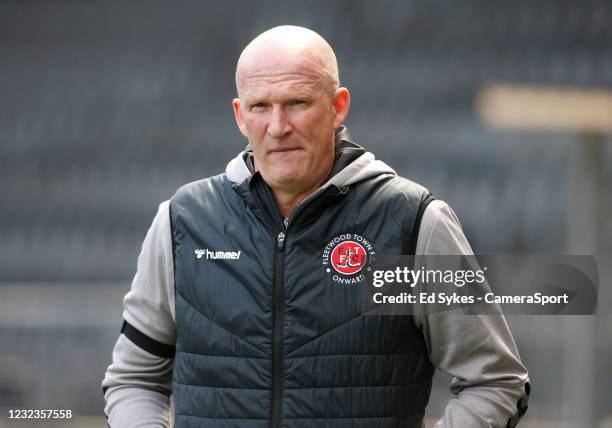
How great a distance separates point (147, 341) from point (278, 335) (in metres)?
0.28

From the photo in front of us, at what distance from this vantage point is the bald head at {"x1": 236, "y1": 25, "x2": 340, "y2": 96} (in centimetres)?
178

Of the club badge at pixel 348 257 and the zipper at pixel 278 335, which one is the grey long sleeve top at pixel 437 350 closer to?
the club badge at pixel 348 257

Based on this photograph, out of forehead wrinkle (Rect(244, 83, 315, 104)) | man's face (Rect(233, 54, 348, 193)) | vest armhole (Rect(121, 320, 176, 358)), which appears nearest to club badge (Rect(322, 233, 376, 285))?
man's face (Rect(233, 54, 348, 193))

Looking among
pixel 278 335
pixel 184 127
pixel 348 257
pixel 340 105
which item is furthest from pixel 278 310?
pixel 184 127

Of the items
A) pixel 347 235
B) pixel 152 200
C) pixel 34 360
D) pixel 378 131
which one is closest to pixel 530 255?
pixel 378 131

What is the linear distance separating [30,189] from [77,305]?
935 mm

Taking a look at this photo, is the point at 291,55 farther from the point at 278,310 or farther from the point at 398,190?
the point at 278,310

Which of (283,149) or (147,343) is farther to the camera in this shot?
(147,343)

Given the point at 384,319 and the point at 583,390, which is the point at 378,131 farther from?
the point at 384,319

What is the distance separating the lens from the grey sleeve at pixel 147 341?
6.13 feet

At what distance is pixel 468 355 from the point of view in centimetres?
176

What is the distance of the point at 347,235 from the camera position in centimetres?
179

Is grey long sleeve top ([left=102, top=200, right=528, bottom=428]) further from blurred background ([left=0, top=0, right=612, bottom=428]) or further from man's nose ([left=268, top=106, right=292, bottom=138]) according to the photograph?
blurred background ([left=0, top=0, right=612, bottom=428])

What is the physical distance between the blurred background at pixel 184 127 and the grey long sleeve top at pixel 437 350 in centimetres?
308
